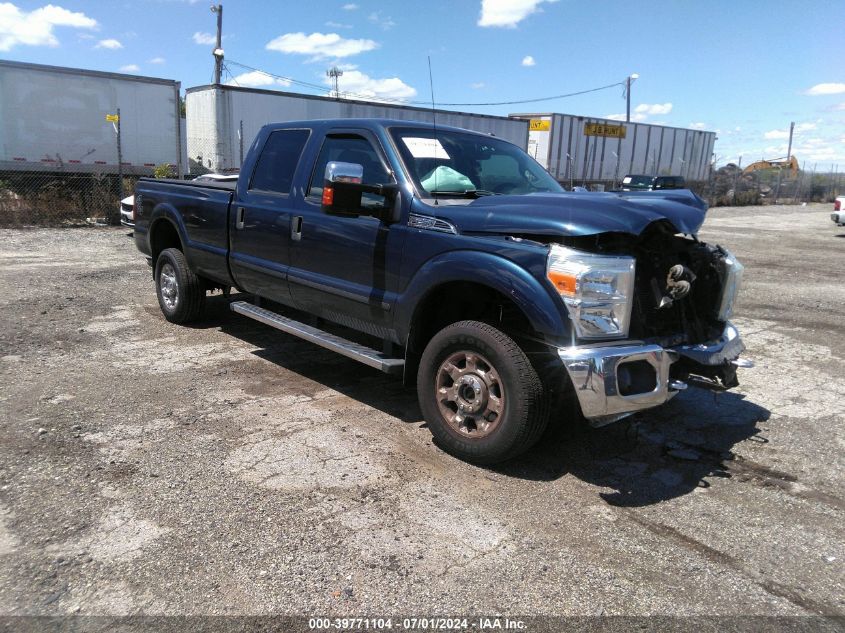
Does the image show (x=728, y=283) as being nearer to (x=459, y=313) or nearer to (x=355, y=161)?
(x=459, y=313)

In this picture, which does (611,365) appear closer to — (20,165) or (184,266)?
(184,266)

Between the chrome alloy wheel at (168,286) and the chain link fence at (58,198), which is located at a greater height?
the chain link fence at (58,198)

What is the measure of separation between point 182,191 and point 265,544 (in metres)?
4.50

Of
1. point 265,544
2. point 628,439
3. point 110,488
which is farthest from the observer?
point 628,439

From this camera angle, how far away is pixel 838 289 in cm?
1020

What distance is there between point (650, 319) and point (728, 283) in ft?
2.33

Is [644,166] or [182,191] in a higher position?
[644,166]

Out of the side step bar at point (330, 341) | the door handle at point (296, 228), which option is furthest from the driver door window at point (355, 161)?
the side step bar at point (330, 341)

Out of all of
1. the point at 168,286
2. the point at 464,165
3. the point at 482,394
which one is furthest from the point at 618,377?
the point at 168,286

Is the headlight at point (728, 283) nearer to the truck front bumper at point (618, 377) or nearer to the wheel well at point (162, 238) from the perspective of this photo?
the truck front bumper at point (618, 377)

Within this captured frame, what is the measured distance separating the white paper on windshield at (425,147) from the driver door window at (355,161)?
0.77 feet

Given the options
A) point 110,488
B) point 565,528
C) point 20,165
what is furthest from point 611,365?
point 20,165

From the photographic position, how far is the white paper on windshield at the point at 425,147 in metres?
4.40

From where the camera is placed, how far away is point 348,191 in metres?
3.89
